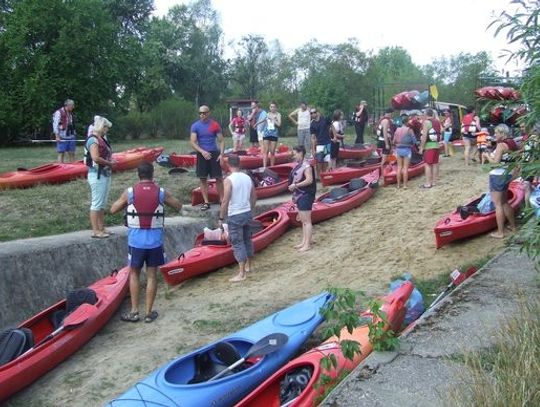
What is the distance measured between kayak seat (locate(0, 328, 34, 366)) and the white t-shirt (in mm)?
3072

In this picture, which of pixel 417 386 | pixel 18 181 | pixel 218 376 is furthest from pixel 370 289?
pixel 18 181

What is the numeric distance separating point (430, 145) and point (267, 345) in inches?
287

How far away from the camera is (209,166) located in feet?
32.1

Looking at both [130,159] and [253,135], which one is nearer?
[130,159]

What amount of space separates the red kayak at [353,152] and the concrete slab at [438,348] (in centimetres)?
998

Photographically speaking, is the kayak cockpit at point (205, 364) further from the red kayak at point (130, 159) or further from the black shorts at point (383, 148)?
the red kayak at point (130, 159)

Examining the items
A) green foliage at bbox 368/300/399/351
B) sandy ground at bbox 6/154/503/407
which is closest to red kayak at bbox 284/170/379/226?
sandy ground at bbox 6/154/503/407

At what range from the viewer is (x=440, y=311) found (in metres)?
4.67

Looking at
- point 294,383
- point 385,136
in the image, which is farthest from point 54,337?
point 385,136

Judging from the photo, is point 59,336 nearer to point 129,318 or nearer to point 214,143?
point 129,318

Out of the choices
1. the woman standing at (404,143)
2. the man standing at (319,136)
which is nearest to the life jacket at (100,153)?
the man standing at (319,136)

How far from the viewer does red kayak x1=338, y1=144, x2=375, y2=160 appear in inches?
601

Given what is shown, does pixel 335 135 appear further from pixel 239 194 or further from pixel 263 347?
pixel 263 347

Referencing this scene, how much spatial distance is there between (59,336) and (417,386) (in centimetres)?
407
